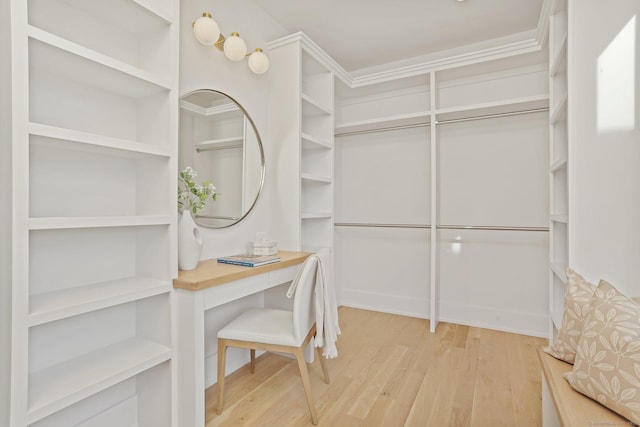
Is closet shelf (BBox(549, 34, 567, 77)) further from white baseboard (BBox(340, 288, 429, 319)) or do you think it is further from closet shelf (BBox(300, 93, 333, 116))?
white baseboard (BBox(340, 288, 429, 319))

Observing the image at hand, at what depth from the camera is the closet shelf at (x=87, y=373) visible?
111cm

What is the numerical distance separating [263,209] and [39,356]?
149 centimetres

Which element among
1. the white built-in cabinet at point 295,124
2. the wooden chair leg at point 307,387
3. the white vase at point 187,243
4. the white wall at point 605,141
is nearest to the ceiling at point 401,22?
the white built-in cabinet at point 295,124

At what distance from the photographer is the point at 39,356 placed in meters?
1.27

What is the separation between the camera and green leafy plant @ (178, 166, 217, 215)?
1.83m

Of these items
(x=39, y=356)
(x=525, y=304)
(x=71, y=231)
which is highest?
(x=71, y=231)

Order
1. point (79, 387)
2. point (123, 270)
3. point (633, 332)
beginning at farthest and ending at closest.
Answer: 1. point (123, 270)
2. point (79, 387)
3. point (633, 332)

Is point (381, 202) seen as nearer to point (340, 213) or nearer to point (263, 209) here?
point (340, 213)

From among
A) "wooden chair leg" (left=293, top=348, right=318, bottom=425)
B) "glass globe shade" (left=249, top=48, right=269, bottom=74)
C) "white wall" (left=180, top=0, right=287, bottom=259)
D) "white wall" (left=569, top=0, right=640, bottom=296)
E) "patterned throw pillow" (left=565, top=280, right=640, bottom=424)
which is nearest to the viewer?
"patterned throw pillow" (left=565, top=280, right=640, bottom=424)

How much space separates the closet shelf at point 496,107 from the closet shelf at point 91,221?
238 cm

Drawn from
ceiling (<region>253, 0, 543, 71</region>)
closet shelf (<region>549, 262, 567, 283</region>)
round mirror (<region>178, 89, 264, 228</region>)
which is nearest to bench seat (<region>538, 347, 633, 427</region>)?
closet shelf (<region>549, 262, 567, 283</region>)

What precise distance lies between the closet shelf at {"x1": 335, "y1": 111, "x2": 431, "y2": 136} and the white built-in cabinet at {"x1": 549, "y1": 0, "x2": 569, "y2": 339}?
98 cm

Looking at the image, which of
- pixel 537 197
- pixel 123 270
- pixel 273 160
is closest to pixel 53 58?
pixel 123 270

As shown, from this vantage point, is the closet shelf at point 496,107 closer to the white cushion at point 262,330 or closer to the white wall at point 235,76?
the white wall at point 235,76
